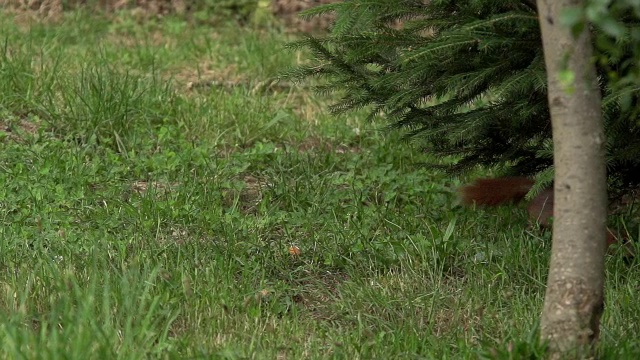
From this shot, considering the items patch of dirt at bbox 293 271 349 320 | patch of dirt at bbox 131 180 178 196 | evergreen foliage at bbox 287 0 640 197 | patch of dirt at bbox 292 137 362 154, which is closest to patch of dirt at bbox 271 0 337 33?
patch of dirt at bbox 292 137 362 154

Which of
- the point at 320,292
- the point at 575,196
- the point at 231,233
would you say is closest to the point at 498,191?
the point at 320,292

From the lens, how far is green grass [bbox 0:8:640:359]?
9.47ft

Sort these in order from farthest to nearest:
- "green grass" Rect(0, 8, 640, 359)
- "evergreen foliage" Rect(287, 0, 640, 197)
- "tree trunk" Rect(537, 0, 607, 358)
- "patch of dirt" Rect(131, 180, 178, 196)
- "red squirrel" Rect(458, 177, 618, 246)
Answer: "patch of dirt" Rect(131, 180, 178, 196)
"red squirrel" Rect(458, 177, 618, 246)
"evergreen foliage" Rect(287, 0, 640, 197)
"green grass" Rect(0, 8, 640, 359)
"tree trunk" Rect(537, 0, 607, 358)

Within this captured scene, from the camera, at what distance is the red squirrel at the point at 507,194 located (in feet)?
12.8

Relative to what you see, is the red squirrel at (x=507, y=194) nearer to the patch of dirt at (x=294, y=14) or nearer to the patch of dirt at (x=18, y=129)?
the patch of dirt at (x=18, y=129)

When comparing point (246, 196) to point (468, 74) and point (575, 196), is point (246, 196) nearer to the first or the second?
point (468, 74)

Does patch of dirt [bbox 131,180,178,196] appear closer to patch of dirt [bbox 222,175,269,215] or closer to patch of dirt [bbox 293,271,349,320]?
patch of dirt [bbox 222,175,269,215]

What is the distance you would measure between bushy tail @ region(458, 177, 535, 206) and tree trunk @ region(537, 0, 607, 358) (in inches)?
56.3

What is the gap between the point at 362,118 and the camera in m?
5.50

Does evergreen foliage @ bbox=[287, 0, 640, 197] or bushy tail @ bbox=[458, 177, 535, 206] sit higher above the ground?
evergreen foliage @ bbox=[287, 0, 640, 197]

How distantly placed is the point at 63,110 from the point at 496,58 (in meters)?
2.44

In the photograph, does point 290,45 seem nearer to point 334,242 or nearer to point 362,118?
point 334,242

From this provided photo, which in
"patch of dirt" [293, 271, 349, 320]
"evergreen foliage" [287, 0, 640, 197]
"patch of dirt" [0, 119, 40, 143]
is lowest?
"patch of dirt" [0, 119, 40, 143]

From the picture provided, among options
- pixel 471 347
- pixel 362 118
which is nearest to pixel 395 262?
pixel 471 347
